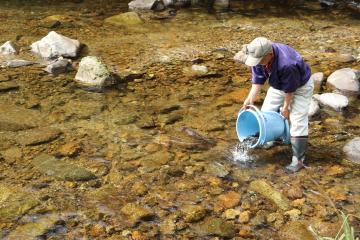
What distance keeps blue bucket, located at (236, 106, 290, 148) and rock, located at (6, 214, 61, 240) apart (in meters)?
1.96

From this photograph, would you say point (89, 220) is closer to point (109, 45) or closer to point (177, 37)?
point (109, 45)

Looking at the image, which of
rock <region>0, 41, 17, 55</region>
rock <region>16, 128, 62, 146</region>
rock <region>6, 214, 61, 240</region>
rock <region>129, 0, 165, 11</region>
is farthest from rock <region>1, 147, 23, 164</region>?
rock <region>129, 0, 165, 11</region>

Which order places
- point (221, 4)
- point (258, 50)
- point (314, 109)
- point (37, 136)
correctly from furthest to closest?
1. point (221, 4)
2. point (314, 109)
3. point (37, 136)
4. point (258, 50)

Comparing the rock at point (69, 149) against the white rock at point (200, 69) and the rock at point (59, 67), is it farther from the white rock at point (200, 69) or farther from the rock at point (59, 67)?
the white rock at point (200, 69)

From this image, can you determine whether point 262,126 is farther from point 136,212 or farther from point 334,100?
point 334,100

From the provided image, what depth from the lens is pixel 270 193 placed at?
4.40 meters

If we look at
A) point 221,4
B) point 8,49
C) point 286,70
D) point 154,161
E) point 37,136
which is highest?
point 286,70

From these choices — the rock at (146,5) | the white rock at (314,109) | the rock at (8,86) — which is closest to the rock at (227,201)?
the white rock at (314,109)

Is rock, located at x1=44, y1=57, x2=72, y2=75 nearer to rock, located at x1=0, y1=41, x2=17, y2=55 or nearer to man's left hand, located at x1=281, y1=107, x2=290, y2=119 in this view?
rock, located at x1=0, y1=41, x2=17, y2=55

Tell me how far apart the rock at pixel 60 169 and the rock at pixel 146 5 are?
19.6 feet

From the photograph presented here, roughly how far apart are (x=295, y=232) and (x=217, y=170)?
3.54 ft

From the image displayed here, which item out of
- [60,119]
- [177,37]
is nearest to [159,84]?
[60,119]

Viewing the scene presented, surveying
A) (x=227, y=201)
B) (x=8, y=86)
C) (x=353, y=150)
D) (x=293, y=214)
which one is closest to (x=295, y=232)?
(x=293, y=214)

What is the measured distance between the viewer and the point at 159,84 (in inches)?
262
